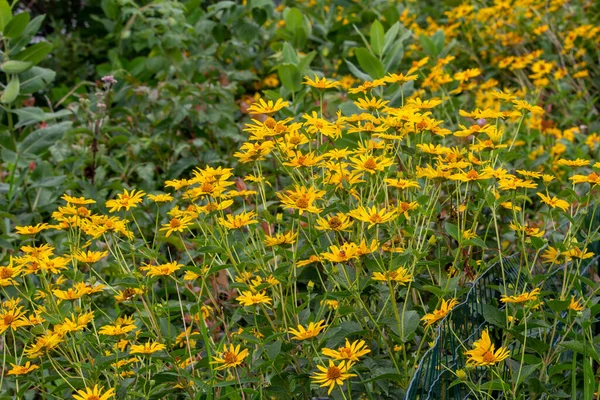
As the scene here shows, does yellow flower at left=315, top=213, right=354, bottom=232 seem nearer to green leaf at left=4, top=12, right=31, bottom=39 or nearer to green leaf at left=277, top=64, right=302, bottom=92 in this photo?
green leaf at left=277, top=64, right=302, bottom=92

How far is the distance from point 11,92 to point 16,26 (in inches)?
9.9

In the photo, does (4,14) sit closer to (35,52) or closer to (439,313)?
(35,52)

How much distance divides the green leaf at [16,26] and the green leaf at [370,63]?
124cm

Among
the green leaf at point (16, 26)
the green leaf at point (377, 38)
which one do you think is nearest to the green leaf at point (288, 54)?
the green leaf at point (377, 38)

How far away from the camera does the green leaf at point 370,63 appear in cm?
324

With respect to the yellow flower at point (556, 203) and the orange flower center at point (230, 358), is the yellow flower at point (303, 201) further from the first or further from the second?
the yellow flower at point (556, 203)

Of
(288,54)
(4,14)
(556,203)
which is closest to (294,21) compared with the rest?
(288,54)

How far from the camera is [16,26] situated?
11.1ft

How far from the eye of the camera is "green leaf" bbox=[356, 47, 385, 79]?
3240mm

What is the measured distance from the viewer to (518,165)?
329cm

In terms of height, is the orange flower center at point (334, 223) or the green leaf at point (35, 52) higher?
the orange flower center at point (334, 223)

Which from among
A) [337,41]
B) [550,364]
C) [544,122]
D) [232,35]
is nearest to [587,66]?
[544,122]

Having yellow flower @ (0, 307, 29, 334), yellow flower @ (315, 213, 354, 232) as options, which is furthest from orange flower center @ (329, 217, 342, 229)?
yellow flower @ (0, 307, 29, 334)

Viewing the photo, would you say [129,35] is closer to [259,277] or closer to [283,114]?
[283,114]
